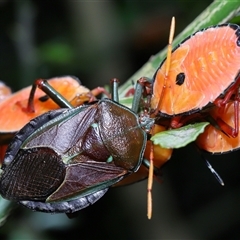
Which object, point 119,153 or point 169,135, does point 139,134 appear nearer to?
point 119,153

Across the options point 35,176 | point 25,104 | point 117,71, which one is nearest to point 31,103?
point 25,104

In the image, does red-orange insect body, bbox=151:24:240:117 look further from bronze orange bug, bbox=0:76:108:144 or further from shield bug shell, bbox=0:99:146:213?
bronze orange bug, bbox=0:76:108:144

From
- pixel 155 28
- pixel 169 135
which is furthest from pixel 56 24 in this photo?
pixel 169 135

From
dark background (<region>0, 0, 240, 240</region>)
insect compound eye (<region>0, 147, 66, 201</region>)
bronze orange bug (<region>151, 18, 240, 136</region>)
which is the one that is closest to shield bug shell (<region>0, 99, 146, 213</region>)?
insect compound eye (<region>0, 147, 66, 201</region>)

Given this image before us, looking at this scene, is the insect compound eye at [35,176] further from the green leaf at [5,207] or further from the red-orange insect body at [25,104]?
the red-orange insect body at [25,104]

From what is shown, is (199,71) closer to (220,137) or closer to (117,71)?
(220,137)

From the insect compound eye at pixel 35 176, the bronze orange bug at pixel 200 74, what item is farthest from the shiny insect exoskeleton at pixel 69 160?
the bronze orange bug at pixel 200 74
